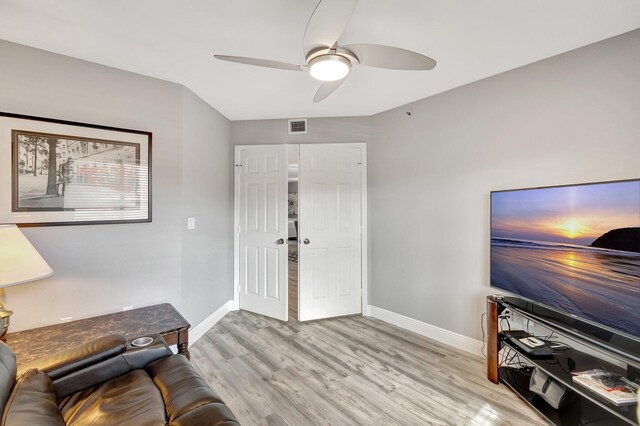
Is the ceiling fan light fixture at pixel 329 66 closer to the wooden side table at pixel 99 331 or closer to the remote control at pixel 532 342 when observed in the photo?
the wooden side table at pixel 99 331

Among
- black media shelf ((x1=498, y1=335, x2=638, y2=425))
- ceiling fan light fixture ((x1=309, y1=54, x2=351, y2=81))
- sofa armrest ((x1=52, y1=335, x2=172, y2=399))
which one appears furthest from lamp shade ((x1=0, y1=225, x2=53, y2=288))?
black media shelf ((x1=498, y1=335, x2=638, y2=425))

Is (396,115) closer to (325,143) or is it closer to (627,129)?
(325,143)

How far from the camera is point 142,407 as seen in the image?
125 centimetres

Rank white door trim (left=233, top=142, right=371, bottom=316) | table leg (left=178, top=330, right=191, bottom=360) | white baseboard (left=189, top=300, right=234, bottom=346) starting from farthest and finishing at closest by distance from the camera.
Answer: white door trim (left=233, top=142, right=371, bottom=316) < white baseboard (left=189, top=300, right=234, bottom=346) < table leg (left=178, top=330, right=191, bottom=360)

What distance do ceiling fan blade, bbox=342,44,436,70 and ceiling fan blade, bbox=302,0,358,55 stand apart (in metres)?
0.16

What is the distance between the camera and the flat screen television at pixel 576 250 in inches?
60.2

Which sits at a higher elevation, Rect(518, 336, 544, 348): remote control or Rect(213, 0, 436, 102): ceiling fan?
Rect(213, 0, 436, 102): ceiling fan

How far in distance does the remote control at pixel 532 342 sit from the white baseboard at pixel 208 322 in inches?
112

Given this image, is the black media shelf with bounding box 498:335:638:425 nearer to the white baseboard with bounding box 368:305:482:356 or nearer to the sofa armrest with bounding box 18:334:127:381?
the white baseboard with bounding box 368:305:482:356

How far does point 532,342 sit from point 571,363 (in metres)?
0.21

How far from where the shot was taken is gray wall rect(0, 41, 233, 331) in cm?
191

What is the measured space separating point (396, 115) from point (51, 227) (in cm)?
328

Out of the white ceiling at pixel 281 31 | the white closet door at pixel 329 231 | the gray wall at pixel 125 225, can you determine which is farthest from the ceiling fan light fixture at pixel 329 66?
the white closet door at pixel 329 231

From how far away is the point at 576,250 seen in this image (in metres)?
1.76
